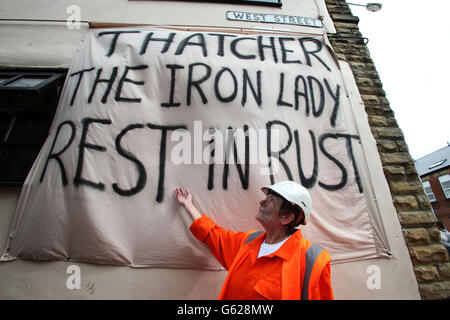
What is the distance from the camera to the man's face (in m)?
1.49

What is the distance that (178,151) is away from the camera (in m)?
2.01

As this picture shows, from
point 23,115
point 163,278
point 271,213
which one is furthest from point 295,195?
point 23,115

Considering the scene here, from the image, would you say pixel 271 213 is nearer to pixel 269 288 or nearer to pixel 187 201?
pixel 269 288

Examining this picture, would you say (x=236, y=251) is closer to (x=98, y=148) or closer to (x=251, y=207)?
(x=251, y=207)

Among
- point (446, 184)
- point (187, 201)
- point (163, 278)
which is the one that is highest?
point (446, 184)

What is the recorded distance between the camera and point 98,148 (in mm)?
1949

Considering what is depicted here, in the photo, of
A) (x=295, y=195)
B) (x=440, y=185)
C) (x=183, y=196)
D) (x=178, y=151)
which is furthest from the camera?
(x=440, y=185)

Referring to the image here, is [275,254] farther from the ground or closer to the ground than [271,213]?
closer to the ground

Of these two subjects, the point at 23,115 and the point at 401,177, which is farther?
the point at 23,115

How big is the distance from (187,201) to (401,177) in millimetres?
1932

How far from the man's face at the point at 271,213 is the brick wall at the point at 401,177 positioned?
1.26 metres

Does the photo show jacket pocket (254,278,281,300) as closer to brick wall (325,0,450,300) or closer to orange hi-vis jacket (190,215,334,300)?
orange hi-vis jacket (190,215,334,300)
